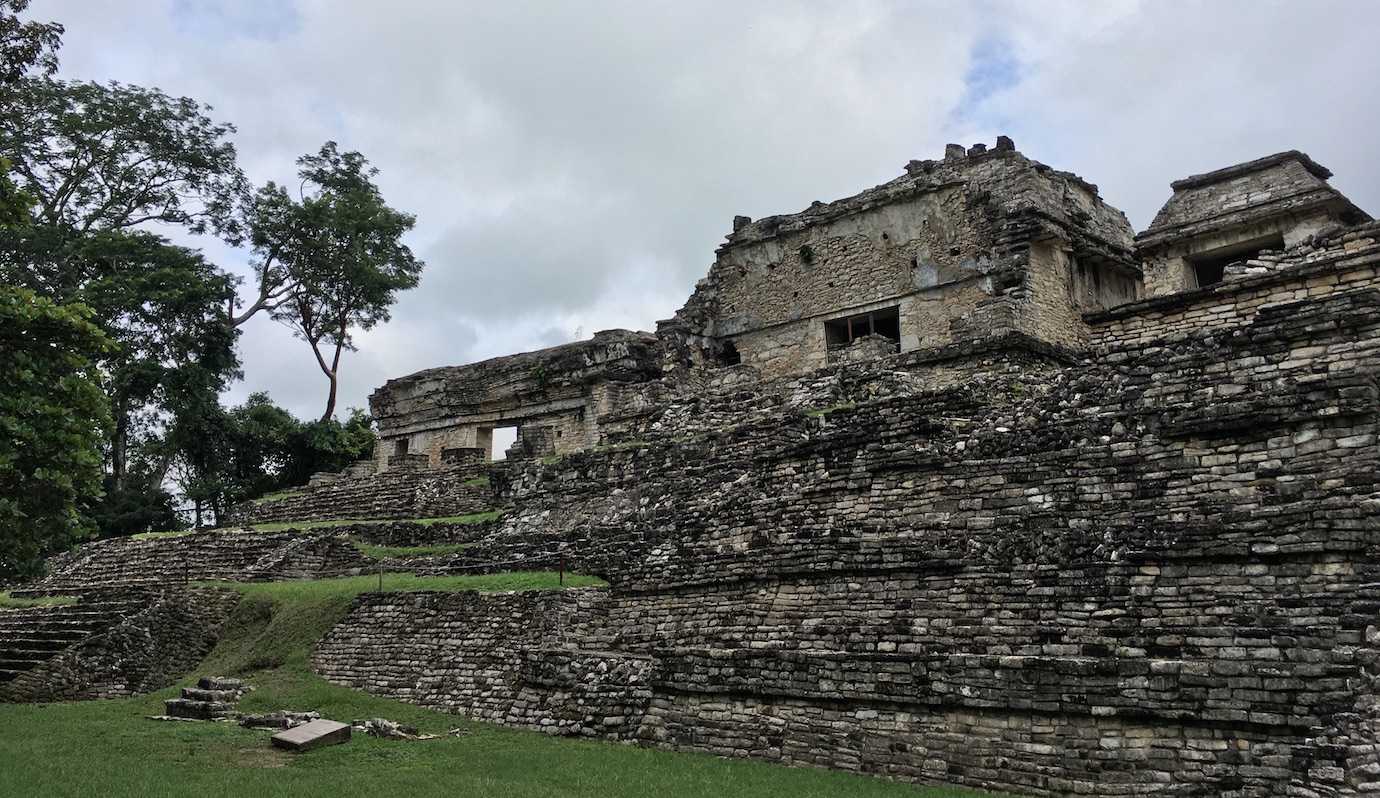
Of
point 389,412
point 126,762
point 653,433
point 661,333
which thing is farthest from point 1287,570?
point 389,412

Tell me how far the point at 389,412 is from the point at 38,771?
21776 mm

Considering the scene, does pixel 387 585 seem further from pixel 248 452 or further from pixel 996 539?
pixel 248 452

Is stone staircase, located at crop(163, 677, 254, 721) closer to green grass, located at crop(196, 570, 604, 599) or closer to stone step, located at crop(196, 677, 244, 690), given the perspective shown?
stone step, located at crop(196, 677, 244, 690)

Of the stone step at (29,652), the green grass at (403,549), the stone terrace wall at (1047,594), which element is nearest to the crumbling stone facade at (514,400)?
the green grass at (403,549)

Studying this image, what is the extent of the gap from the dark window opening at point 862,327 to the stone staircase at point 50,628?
13.6m

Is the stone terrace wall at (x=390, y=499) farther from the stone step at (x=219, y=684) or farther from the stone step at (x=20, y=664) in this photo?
the stone step at (x=219, y=684)

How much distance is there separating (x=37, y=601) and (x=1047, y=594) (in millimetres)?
18524

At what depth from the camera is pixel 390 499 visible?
2428 centimetres

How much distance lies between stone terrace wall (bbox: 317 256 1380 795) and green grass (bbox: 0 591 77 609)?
341 inches

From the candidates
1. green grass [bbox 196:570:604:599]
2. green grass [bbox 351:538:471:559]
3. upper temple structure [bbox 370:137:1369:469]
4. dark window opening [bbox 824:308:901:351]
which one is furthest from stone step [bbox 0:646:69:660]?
dark window opening [bbox 824:308:901:351]

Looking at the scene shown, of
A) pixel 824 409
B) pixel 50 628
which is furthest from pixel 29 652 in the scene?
pixel 824 409

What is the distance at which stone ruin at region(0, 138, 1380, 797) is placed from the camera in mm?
7969

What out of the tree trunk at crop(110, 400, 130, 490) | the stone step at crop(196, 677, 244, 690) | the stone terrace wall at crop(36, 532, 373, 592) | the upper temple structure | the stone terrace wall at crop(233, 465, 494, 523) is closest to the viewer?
the stone step at crop(196, 677, 244, 690)

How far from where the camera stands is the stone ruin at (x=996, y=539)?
7.97 meters
